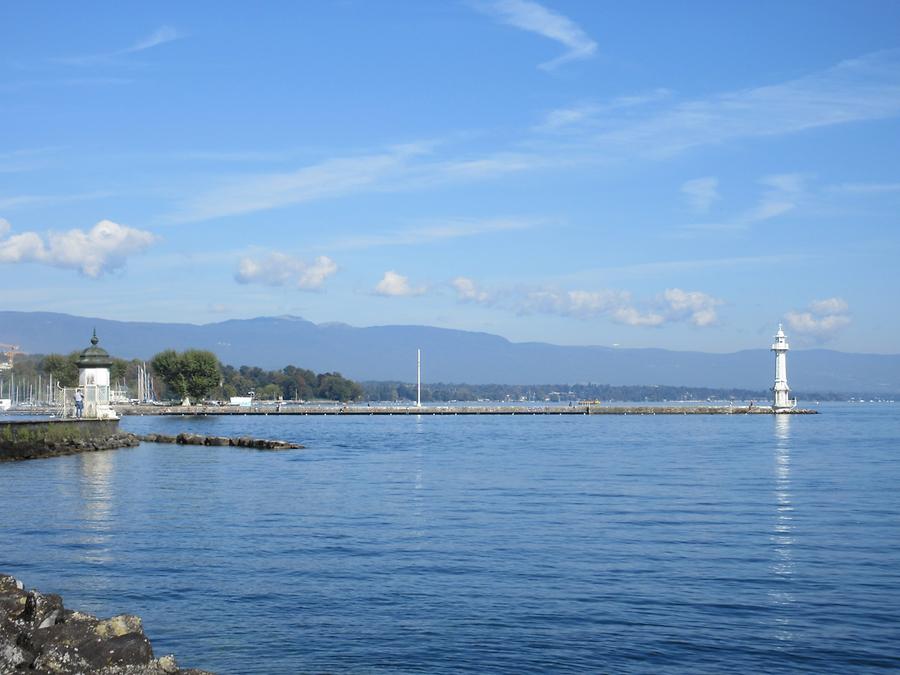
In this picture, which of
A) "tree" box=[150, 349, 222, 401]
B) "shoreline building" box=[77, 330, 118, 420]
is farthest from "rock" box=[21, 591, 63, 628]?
"tree" box=[150, 349, 222, 401]

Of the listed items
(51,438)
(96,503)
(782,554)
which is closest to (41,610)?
(782,554)

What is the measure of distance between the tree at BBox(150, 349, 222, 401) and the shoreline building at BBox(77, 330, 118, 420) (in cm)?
8953

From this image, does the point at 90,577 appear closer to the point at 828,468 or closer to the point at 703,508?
the point at 703,508

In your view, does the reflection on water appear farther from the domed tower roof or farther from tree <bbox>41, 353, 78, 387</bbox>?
tree <bbox>41, 353, 78, 387</bbox>

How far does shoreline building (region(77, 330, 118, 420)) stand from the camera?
59.2 meters

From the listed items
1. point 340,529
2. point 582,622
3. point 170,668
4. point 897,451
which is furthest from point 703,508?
point 897,451

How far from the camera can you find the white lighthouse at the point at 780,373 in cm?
14825

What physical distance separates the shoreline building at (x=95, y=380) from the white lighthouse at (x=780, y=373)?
108 m

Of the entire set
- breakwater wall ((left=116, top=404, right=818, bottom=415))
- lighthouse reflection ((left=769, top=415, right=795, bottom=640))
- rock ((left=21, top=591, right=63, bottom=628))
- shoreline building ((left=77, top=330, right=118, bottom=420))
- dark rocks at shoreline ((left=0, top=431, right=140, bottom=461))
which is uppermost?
shoreline building ((left=77, top=330, right=118, bottom=420))

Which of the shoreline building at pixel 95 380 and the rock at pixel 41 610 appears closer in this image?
the rock at pixel 41 610

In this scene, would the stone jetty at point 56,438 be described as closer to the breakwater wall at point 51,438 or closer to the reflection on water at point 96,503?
the breakwater wall at point 51,438

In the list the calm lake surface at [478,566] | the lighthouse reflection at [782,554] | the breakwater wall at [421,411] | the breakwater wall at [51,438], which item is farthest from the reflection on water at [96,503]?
the breakwater wall at [421,411]

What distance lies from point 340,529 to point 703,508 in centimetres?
1110

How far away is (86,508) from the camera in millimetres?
31328
